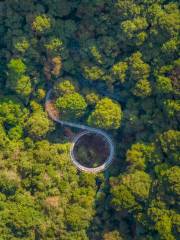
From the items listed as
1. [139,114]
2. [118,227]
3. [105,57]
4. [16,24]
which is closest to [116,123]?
[139,114]

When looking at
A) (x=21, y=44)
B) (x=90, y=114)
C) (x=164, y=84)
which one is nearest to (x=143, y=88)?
(x=164, y=84)

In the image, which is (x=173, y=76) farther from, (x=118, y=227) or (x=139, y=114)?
(x=118, y=227)

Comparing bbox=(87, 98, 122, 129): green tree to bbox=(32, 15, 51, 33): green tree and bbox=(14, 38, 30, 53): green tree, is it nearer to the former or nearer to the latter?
bbox=(32, 15, 51, 33): green tree

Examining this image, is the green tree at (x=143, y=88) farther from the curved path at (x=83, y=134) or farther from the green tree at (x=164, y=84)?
the curved path at (x=83, y=134)

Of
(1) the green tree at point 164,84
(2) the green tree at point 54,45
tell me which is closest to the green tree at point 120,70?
(1) the green tree at point 164,84

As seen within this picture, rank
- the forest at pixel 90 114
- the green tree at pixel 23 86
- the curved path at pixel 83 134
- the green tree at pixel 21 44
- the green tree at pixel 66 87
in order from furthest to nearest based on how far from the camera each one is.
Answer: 1. the curved path at pixel 83 134
2. the green tree at pixel 23 86
3. the green tree at pixel 66 87
4. the green tree at pixel 21 44
5. the forest at pixel 90 114

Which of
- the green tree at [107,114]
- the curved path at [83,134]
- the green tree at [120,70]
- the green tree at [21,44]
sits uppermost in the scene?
the green tree at [21,44]
